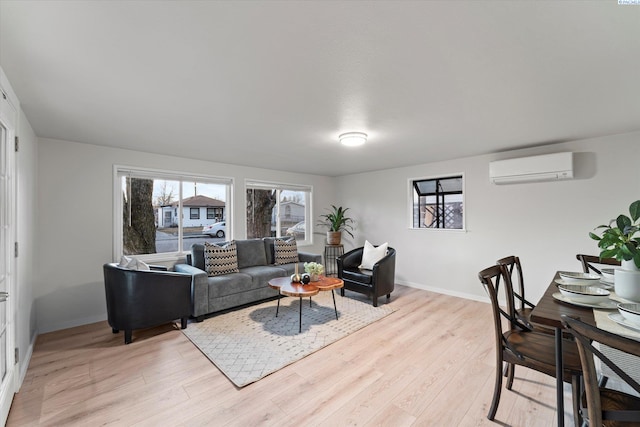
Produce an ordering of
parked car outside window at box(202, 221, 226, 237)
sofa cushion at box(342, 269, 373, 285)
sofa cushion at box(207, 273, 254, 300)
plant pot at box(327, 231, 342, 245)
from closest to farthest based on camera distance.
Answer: sofa cushion at box(207, 273, 254, 300), sofa cushion at box(342, 269, 373, 285), parked car outside window at box(202, 221, 226, 237), plant pot at box(327, 231, 342, 245)

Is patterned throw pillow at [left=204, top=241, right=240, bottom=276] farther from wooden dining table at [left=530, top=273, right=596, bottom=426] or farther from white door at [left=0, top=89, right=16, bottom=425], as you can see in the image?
wooden dining table at [left=530, top=273, right=596, bottom=426]

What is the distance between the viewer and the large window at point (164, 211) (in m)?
3.80

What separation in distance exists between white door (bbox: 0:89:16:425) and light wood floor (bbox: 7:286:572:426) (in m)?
0.23

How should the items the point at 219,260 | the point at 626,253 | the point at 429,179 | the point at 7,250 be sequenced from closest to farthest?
the point at 626,253 → the point at 7,250 → the point at 219,260 → the point at 429,179

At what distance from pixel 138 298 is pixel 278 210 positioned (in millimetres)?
3084

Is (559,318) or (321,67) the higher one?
(321,67)

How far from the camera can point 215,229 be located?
4738mm

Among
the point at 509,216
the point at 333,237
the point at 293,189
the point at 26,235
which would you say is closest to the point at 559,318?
the point at 509,216

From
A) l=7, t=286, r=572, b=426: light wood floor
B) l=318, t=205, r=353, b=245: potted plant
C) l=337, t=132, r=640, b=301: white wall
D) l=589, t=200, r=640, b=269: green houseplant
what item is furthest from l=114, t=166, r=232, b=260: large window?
l=589, t=200, r=640, b=269: green houseplant

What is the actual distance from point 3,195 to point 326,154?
329 centimetres

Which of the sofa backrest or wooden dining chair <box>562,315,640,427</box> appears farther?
the sofa backrest

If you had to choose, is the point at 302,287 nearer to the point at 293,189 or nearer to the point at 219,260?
the point at 219,260

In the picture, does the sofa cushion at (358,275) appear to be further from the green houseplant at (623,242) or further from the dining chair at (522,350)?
the green houseplant at (623,242)

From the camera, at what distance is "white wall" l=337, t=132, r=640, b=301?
10.7 feet
